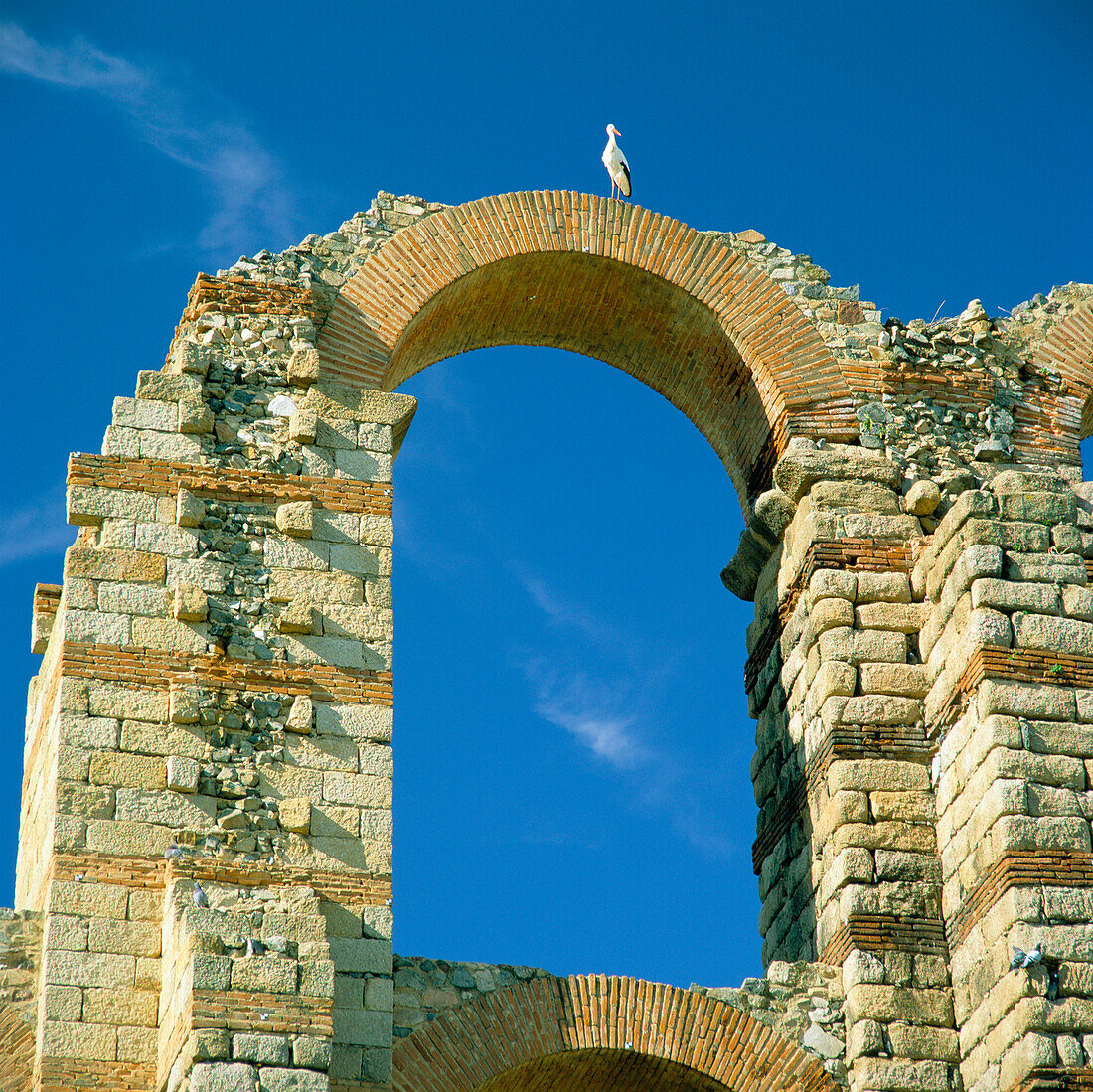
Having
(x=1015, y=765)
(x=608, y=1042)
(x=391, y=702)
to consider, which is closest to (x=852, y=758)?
(x=1015, y=765)

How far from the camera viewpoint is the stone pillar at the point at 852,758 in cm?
1044

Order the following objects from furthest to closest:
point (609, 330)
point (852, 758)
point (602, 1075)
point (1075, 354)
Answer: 1. point (609, 330)
2. point (1075, 354)
3. point (852, 758)
4. point (602, 1075)

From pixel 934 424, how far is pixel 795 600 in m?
1.64

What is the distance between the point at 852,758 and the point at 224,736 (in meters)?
3.86

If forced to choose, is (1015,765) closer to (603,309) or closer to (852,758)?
(852,758)

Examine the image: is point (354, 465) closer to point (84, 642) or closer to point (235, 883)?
point (84, 642)

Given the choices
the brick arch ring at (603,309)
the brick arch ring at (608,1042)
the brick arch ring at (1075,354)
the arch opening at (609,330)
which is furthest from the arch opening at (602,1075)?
the brick arch ring at (1075,354)

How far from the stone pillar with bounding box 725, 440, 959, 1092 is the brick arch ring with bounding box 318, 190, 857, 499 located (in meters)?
0.62

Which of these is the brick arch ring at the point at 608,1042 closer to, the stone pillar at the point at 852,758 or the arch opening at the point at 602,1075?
the arch opening at the point at 602,1075

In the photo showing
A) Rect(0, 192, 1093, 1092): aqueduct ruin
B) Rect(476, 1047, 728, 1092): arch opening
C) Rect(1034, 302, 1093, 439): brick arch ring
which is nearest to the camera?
Rect(0, 192, 1093, 1092): aqueduct ruin

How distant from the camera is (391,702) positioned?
10.5 metres

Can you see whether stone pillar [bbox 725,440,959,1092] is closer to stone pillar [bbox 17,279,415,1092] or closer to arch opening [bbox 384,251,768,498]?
arch opening [bbox 384,251,768,498]

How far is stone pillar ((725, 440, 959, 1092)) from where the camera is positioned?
411 inches

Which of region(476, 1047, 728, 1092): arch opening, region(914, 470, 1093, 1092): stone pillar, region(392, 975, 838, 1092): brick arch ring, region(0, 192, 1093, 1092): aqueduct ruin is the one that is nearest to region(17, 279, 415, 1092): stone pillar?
region(0, 192, 1093, 1092): aqueduct ruin
